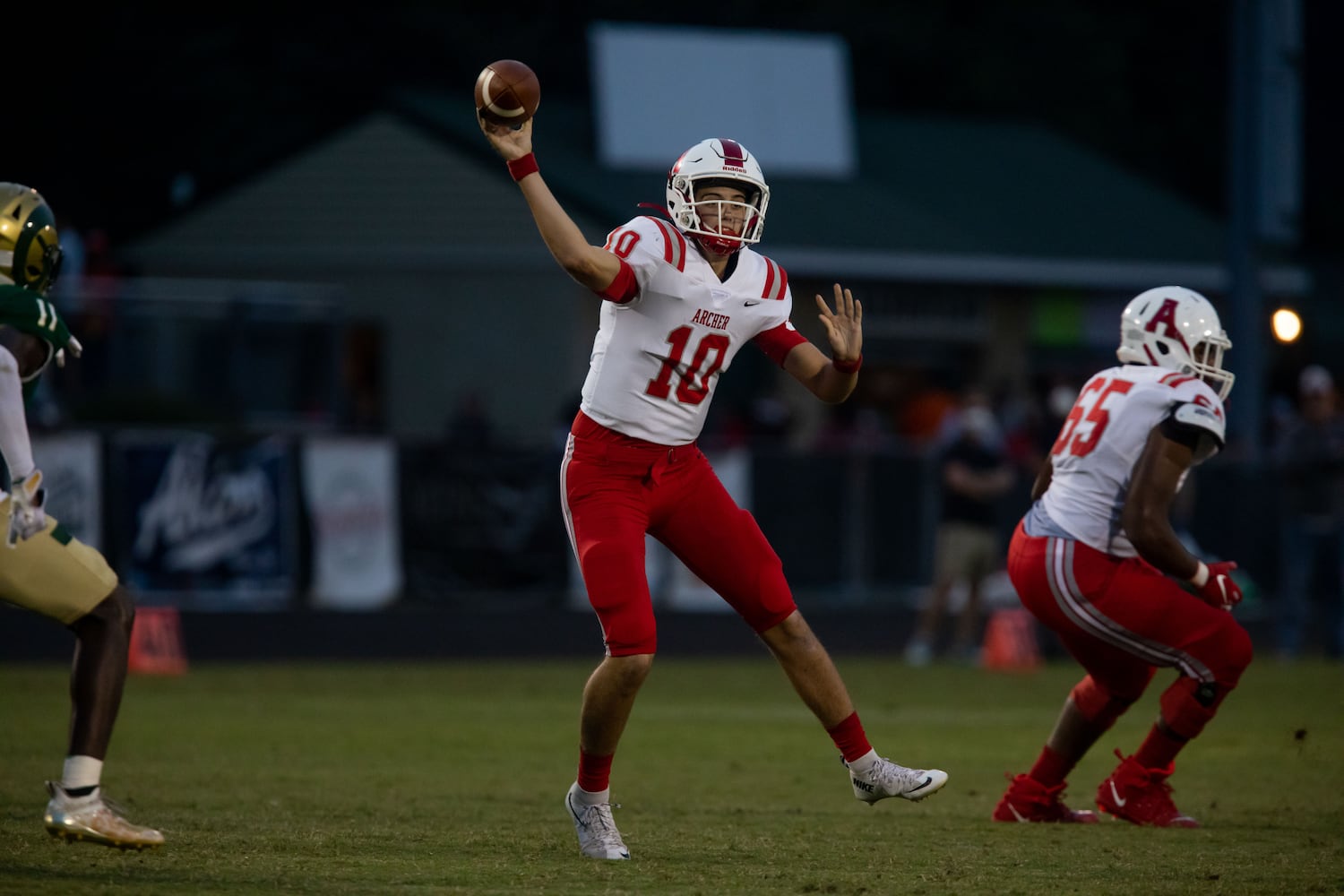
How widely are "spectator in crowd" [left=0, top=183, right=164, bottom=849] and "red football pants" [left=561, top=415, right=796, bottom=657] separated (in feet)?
5.04

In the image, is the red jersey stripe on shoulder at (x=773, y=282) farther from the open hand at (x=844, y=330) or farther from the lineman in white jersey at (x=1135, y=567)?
the lineman in white jersey at (x=1135, y=567)

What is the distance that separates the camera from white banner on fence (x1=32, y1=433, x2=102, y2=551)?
16594 mm

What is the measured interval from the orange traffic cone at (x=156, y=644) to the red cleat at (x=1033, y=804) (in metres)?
9.19

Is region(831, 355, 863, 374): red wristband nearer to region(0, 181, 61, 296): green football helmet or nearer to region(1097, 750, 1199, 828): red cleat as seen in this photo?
region(1097, 750, 1199, 828): red cleat

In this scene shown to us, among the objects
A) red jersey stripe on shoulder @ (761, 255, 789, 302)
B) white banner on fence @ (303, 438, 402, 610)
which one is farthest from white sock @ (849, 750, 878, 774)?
white banner on fence @ (303, 438, 402, 610)

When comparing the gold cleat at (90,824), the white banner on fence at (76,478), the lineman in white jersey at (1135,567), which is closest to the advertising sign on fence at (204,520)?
the white banner on fence at (76,478)

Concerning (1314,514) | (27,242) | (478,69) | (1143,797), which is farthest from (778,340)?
(478,69)

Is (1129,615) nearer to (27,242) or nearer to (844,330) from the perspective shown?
(844,330)

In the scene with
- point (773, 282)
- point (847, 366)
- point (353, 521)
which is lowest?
point (353, 521)

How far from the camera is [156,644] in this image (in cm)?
1608

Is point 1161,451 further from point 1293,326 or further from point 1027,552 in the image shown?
point 1293,326

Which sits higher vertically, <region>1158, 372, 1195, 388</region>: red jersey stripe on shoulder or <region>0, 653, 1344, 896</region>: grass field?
<region>1158, 372, 1195, 388</region>: red jersey stripe on shoulder

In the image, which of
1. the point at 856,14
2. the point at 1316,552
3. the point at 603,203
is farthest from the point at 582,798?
the point at 856,14

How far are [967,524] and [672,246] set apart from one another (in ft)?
35.8
